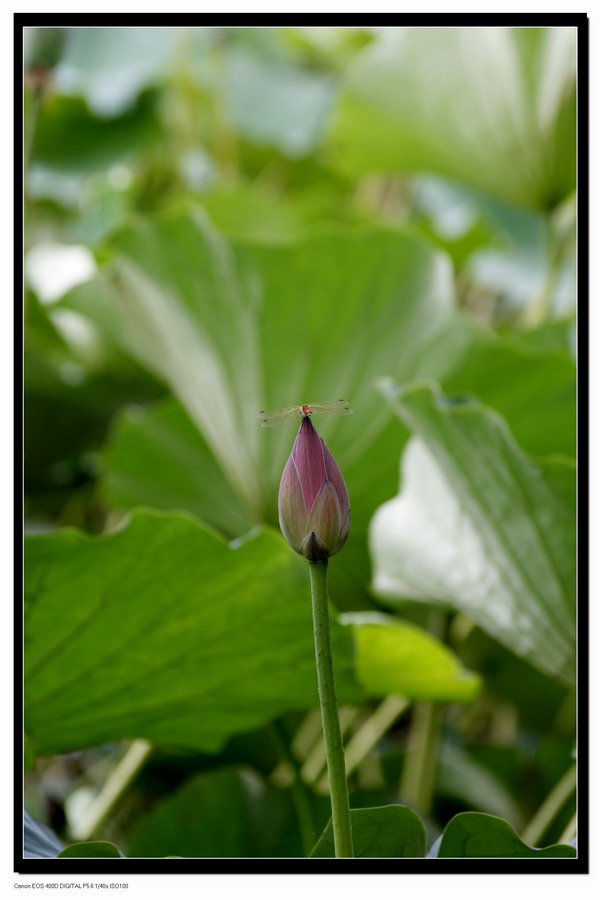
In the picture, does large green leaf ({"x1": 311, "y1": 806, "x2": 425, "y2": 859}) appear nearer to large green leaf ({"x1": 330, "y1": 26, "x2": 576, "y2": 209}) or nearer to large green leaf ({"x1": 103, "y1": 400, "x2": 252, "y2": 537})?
large green leaf ({"x1": 103, "y1": 400, "x2": 252, "y2": 537})

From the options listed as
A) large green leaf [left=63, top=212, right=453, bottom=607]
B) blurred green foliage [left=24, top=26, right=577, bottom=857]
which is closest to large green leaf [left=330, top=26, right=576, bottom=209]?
blurred green foliage [left=24, top=26, right=577, bottom=857]

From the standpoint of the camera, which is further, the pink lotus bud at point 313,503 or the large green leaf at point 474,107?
the large green leaf at point 474,107

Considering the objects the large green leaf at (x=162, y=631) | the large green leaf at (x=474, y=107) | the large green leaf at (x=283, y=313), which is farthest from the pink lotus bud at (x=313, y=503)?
the large green leaf at (x=474, y=107)

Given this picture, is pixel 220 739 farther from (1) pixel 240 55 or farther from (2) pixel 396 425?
(1) pixel 240 55

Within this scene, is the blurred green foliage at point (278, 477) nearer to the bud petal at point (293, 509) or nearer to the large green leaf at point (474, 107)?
A: the large green leaf at point (474, 107)

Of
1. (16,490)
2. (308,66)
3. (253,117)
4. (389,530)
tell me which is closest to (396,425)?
(389,530)

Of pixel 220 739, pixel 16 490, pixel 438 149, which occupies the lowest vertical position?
pixel 220 739
